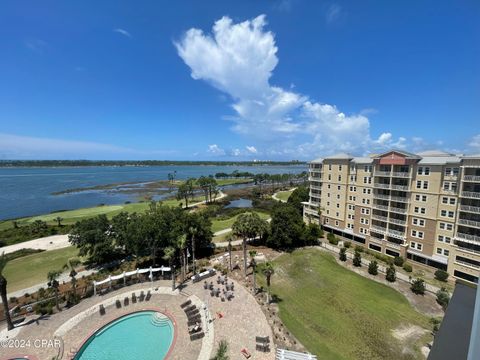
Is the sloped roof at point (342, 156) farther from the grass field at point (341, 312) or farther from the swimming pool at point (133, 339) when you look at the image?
the swimming pool at point (133, 339)

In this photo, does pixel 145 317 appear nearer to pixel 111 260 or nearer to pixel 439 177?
pixel 111 260

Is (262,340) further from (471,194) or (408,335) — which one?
(471,194)

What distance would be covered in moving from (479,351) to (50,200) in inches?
4976

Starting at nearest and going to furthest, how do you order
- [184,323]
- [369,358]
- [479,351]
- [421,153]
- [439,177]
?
[479,351], [369,358], [184,323], [439,177], [421,153]

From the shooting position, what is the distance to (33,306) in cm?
2561

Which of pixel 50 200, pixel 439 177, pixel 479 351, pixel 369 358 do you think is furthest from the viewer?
pixel 50 200

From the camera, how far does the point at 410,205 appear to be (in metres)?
38.1

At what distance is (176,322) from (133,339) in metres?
3.91

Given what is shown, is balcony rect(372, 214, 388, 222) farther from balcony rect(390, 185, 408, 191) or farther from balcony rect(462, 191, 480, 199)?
balcony rect(462, 191, 480, 199)

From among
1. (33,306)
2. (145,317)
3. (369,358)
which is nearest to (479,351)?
(369,358)

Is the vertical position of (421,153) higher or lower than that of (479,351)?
higher

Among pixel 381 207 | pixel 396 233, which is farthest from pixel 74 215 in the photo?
pixel 396 233

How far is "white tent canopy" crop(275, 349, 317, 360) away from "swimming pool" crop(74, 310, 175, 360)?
9.49 meters

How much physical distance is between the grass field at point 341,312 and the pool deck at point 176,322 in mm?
4221
